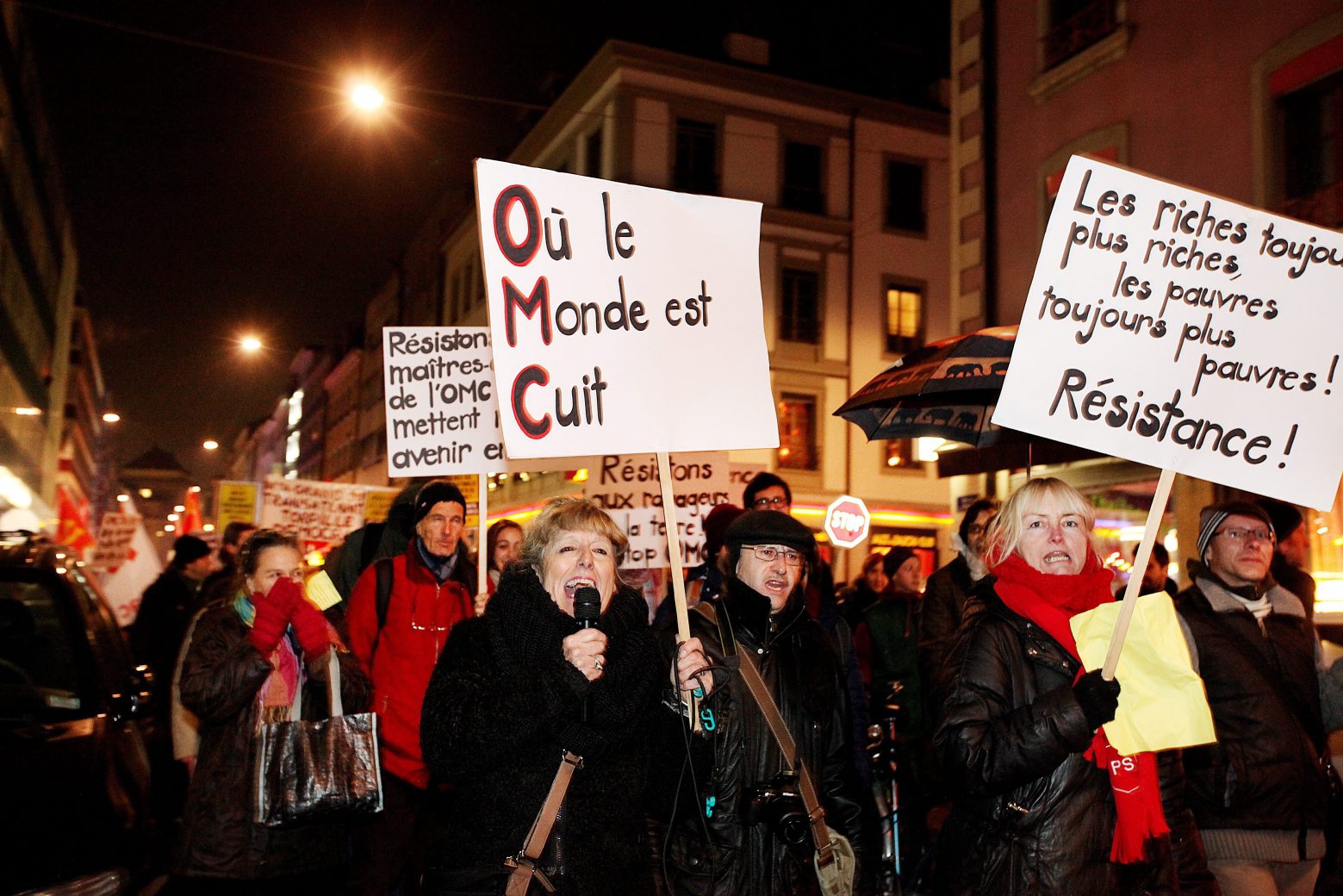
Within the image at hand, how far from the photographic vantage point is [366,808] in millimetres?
4809

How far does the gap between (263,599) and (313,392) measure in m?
81.7

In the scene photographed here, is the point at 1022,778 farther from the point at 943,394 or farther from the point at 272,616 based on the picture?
the point at 943,394

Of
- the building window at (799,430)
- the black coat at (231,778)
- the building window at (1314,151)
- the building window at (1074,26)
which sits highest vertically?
the building window at (1074,26)

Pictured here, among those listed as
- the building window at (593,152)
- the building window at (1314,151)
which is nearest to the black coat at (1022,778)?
the building window at (1314,151)

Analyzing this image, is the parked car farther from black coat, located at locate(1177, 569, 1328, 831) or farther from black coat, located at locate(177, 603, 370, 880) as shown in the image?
black coat, located at locate(1177, 569, 1328, 831)

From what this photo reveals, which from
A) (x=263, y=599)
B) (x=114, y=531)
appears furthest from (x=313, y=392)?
(x=263, y=599)

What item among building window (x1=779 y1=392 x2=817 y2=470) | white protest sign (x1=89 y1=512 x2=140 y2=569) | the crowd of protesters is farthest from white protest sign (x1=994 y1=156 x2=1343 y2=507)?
building window (x1=779 y1=392 x2=817 y2=470)

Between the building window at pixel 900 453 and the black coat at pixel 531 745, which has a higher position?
the building window at pixel 900 453

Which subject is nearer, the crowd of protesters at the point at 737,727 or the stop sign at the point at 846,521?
the crowd of protesters at the point at 737,727

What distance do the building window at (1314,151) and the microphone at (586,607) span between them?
33.6 feet

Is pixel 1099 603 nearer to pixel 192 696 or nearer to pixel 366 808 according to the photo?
pixel 366 808

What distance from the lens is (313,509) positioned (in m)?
16.1

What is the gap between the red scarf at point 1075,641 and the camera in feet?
11.6

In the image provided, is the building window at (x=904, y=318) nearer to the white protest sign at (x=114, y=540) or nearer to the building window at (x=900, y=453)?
the building window at (x=900, y=453)
